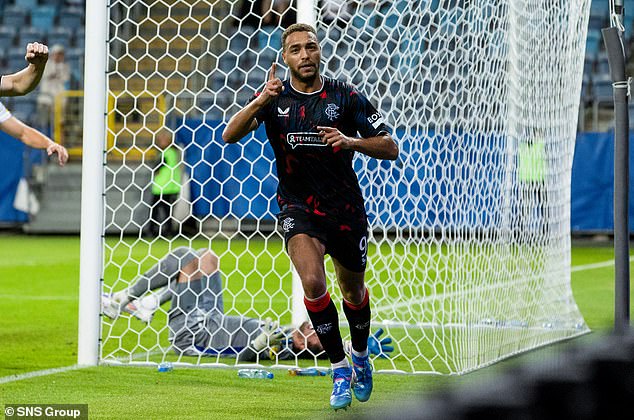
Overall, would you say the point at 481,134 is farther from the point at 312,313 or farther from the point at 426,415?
the point at 426,415

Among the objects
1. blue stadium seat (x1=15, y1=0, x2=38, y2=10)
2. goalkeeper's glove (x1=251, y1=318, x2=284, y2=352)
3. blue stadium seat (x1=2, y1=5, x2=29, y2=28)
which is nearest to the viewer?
goalkeeper's glove (x1=251, y1=318, x2=284, y2=352)

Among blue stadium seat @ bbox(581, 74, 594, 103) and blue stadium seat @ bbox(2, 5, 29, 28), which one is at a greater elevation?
blue stadium seat @ bbox(2, 5, 29, 28)

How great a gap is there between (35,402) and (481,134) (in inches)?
126

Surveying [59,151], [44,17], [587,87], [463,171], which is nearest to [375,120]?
[59,151]

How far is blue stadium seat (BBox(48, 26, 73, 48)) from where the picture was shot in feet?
69.5

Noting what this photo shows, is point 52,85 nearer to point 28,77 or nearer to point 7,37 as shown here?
point 7,37

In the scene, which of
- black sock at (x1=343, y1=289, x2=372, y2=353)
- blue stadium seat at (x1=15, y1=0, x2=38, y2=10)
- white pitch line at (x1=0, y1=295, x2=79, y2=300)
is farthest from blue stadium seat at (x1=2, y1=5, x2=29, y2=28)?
black sock at (x1=343, y1=289, x2=372, y2=353)

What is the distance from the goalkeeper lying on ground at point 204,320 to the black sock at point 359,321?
3.92 feet

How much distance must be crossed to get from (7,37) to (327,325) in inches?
721

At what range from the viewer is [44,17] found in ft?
72.9

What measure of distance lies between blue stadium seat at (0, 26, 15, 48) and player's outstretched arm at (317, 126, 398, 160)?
1801 centimetres

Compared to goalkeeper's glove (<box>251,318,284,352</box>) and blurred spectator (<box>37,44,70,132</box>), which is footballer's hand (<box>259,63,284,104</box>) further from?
blurred spectator (<box>37,44,70,132</box>)

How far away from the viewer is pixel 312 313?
4.81 meters

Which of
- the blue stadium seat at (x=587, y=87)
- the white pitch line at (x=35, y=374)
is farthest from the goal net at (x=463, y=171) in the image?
the blue stadium seat at (x=587, y=87)
